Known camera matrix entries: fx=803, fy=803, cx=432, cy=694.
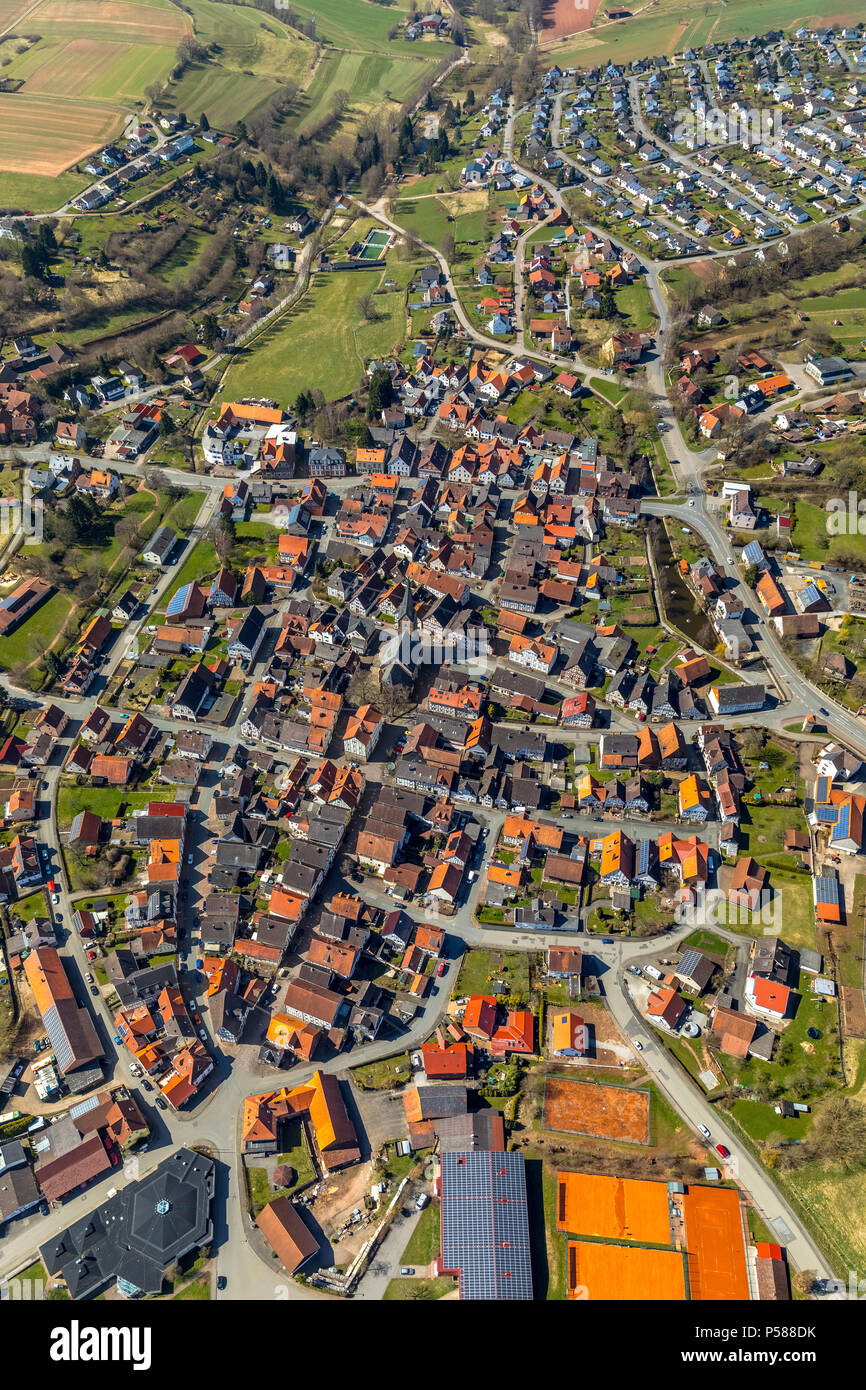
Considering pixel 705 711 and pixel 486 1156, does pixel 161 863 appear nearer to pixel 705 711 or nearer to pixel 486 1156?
pixel 486 1156

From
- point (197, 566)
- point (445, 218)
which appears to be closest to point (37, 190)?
point (445, 218)

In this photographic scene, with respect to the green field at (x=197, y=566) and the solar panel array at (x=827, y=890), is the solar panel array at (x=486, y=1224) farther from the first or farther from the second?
the green field at (x=197, y=566)

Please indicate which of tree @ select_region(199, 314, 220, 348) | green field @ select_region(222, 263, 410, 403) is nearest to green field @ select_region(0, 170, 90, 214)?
tree @ select_region(199, 314, 220, 348)

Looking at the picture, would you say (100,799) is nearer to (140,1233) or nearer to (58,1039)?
(58,1039)

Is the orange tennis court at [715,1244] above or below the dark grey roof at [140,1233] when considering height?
below

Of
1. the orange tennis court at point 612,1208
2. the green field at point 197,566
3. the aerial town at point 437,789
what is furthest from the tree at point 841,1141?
the green field at point 197,566

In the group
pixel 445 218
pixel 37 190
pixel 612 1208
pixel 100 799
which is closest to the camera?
pixel 612 1208
